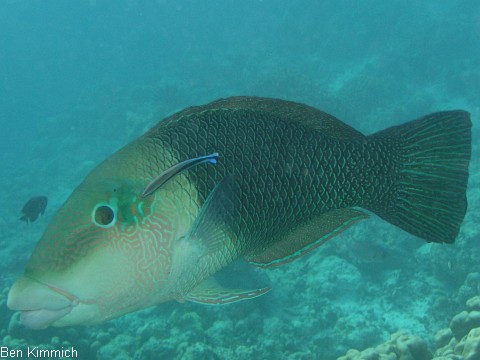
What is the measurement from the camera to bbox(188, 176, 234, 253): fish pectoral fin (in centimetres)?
138

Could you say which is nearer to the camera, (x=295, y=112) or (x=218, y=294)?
(x=218, y=294)

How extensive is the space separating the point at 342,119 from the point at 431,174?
575 inches

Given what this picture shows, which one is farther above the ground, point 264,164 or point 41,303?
point 264,164

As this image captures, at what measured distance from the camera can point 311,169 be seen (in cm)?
173

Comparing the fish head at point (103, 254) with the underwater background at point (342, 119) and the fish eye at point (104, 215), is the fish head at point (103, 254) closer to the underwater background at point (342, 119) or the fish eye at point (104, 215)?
the fish eye at point (104, 215)

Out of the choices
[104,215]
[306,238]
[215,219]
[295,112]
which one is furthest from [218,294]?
[295,112]

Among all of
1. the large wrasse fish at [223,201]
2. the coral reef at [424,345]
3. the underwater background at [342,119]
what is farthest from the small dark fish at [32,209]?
the large wrasse fish at [223,201]

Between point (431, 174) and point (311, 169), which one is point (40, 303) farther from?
point (431, 174)

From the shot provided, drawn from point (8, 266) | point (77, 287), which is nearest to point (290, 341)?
point (77, 287)

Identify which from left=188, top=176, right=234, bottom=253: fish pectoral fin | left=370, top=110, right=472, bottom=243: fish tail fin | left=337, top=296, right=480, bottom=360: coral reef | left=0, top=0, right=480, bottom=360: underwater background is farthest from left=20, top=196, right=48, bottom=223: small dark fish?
left=370, top=110, right=472, bottom=243: fish tail fin

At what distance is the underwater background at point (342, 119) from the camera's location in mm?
6512

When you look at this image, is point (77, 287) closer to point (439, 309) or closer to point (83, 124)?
point (439, 309)

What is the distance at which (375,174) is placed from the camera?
185cm

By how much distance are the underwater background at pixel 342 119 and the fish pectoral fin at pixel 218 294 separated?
3689 millimetres
